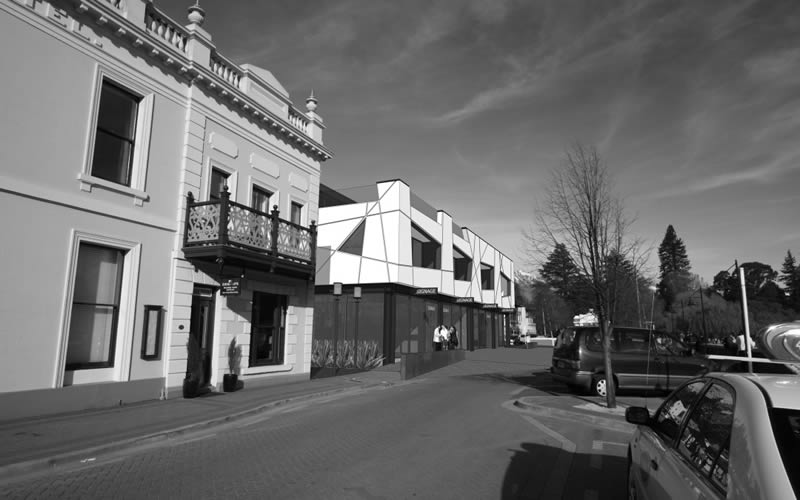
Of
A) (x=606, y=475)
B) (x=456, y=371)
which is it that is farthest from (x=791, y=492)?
(x=456, y=371)

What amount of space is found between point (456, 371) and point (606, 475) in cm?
1524

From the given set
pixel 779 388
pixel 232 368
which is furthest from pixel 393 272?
pixel 779 388

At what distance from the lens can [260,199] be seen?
49.9ft

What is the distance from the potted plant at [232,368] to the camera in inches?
501

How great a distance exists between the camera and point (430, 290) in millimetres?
26531

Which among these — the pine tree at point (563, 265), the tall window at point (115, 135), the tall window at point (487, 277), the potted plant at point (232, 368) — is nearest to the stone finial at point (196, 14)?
the tall window at point (115, 135)

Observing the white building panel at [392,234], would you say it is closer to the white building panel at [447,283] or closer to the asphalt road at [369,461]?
the white building panel at [447,283]

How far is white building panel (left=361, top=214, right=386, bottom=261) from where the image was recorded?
2586 centimetres

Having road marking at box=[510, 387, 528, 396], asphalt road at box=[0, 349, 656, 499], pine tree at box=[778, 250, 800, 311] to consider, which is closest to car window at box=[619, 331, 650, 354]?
road marking at box=[510, 387, 528, 396]

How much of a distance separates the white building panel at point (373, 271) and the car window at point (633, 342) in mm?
13637

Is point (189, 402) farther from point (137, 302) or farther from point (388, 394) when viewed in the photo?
point (388, 394)

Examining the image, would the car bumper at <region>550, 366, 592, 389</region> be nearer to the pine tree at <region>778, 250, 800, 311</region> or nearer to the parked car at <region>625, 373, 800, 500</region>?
the parked car at <region>625, 373, 800, 500</region>

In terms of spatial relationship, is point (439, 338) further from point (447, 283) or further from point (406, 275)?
→ point (447, 283)

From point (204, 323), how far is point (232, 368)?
1482 mm
